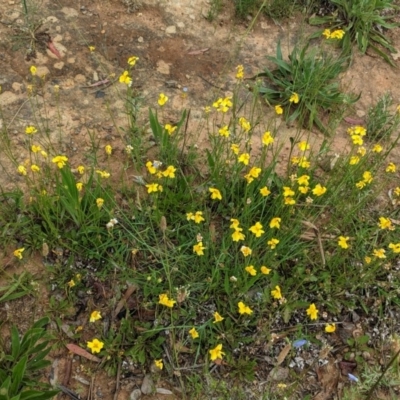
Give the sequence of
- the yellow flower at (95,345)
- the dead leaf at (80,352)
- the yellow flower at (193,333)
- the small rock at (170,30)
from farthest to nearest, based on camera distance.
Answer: the small rock at (170,30), the dead leaf at (80,352), the yellow flower at (193,333), the yellow flower at (95,345)

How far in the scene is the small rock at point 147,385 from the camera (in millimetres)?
2619

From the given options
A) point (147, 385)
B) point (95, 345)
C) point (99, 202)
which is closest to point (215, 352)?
point (147, 385)

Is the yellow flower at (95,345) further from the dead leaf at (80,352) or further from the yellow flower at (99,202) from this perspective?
the yellow flower at (99,202)

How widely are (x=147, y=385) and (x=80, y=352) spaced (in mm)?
391

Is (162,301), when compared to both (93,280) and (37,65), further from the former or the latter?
(37,65)

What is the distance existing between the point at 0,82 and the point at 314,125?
2.34m

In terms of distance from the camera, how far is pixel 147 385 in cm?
263

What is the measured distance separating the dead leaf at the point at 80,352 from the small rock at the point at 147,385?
0.26m

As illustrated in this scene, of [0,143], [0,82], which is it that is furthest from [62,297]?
[0,82]

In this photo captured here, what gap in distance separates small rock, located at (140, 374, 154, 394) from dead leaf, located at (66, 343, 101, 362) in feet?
0.86

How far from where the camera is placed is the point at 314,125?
12.8ft

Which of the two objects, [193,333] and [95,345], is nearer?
[95,345]

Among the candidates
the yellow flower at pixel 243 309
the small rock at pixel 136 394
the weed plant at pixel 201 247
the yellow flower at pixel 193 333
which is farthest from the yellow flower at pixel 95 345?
the yellow flower at pixel 243 309

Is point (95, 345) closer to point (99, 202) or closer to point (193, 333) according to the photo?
point (193, 333)
